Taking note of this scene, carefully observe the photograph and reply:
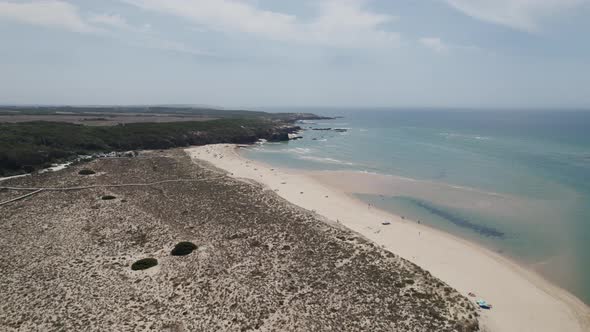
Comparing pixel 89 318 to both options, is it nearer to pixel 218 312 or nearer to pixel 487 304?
pixel 218 312

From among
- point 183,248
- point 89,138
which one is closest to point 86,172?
point 89,138

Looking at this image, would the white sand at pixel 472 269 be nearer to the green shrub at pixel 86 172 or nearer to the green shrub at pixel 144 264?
the green shrub at pixel 144 264

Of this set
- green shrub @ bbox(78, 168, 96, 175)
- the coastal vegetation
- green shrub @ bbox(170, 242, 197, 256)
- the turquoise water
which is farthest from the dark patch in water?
the coastal vegetation

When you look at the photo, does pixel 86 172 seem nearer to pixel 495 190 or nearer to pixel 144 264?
pixel 144 264

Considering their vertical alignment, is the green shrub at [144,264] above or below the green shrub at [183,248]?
below

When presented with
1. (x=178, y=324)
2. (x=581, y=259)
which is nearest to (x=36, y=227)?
(x=178, y=324)

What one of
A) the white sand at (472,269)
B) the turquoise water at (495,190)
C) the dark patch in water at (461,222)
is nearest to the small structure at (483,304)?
the white sand at (472,269)
